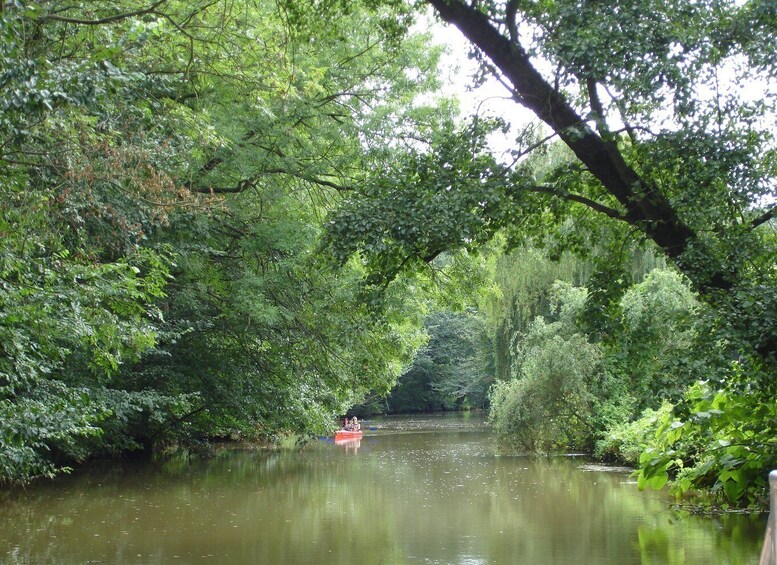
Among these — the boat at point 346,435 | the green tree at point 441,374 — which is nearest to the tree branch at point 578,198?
the boat at point 346,435

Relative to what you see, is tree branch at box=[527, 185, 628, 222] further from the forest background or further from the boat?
the boat

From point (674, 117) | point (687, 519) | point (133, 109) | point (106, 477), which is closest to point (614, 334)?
point (674, 117)

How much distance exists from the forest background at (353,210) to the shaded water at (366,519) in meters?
0.98

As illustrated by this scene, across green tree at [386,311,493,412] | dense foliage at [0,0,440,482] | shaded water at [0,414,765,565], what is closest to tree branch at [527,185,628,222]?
dense foliage at [0,0,440,482]

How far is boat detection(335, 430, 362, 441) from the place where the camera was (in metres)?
30.5

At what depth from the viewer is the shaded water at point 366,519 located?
945 cm

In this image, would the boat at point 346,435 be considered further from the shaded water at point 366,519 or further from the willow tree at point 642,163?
the willow tree at point 642,163

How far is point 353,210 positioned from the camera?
7223mm

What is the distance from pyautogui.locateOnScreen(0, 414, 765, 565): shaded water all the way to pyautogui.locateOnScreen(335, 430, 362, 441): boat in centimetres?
994

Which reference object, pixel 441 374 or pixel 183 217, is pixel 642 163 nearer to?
pixel 183 217

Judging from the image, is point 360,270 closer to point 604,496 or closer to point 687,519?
point 604,496

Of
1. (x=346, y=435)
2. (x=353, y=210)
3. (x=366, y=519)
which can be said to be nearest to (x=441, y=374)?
(x=346, y=435)

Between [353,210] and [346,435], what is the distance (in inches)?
966

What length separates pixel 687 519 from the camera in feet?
36.7
